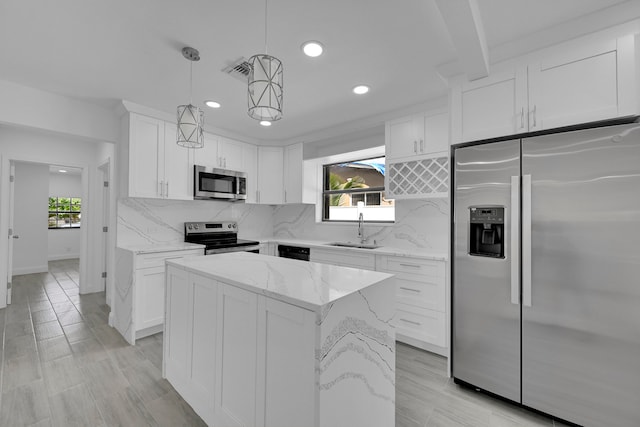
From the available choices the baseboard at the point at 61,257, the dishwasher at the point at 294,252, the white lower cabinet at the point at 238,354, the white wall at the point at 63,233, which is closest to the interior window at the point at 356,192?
the dishwasher at the point at 294,252

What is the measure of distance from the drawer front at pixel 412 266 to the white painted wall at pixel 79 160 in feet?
13.1

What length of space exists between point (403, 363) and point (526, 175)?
1.87 m

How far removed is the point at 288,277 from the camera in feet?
4.78

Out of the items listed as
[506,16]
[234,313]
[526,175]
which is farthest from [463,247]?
[234,313]

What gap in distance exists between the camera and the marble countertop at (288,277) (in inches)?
45.0

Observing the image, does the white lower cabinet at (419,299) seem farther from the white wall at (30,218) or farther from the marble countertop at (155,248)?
the white wall at (30,218)

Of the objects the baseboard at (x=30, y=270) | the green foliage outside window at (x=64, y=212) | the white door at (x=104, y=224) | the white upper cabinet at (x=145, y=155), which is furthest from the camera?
the green foliage outside window at (x=64, y=212)

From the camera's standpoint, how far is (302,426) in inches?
42.3

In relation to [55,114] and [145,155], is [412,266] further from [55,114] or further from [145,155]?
[55,114]

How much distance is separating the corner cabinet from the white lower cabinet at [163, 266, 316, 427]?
89.7 inches

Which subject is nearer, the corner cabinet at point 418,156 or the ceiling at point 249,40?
the ceiling at point 249,40

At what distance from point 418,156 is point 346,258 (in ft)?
4.66

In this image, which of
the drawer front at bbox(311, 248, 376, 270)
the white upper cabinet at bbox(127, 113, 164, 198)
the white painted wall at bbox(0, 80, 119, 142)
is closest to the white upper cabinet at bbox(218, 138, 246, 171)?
the white upper cabinet at bbox(127, 113, 164, 198)

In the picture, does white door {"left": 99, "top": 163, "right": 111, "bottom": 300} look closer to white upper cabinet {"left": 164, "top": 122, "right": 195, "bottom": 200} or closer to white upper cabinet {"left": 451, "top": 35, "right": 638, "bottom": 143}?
white upper cabinet {"left": 164, "top": 122, "right": 195, "bottom": 200}
